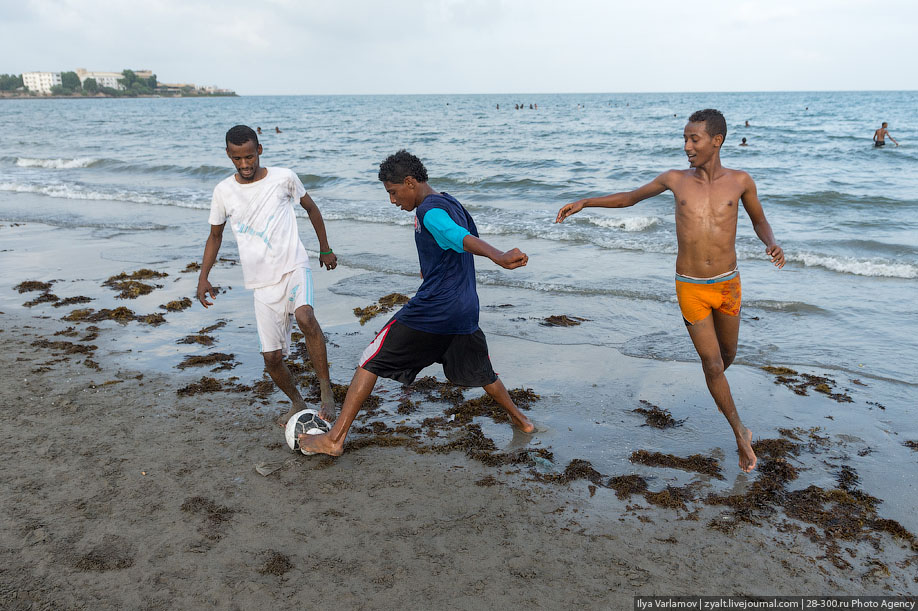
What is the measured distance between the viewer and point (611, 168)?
69.6 ft

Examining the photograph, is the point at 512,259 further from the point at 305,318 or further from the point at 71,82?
the point at 71,82

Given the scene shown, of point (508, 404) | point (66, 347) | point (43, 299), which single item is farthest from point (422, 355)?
point (43, 299)

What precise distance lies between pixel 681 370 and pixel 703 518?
2.24 m

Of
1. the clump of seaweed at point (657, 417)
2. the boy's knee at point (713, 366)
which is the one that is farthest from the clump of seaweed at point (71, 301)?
the boy's knee at point (713, 366)

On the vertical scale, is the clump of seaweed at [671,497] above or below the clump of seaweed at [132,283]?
below

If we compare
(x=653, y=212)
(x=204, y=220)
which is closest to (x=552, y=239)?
(x=653, y=212)

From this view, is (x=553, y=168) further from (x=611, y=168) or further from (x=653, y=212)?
(x=653, y=212)

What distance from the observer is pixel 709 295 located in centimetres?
384

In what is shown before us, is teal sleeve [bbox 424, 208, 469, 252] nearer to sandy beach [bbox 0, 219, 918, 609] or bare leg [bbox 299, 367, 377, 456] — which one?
bare leg [bbox 299, 367, 377, 456]

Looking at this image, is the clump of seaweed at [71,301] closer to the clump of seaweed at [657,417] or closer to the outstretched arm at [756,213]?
the clump of seaweed at [657,417]

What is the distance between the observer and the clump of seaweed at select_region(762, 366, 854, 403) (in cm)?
494

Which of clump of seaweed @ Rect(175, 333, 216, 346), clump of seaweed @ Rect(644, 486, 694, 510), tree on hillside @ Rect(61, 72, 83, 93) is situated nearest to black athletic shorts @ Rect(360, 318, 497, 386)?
clump of seaweed @ Rect(644, 486, 694, 510)

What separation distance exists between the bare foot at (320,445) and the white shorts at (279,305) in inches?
26.6

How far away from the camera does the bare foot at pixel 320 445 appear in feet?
13.0
